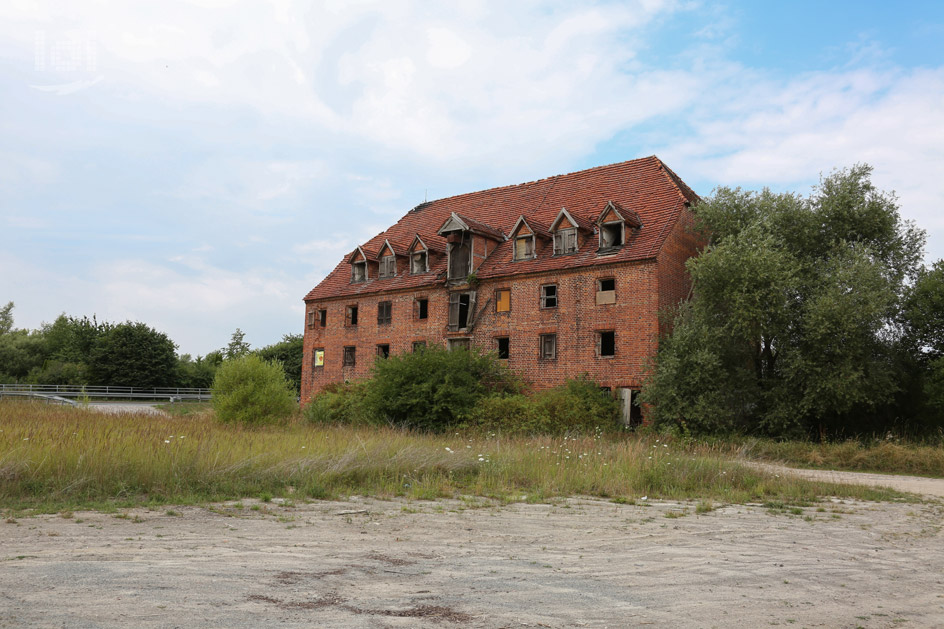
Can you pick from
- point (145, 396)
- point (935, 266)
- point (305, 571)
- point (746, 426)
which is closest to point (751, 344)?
point (746, 426)

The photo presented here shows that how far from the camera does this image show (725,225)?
2755 centimetres

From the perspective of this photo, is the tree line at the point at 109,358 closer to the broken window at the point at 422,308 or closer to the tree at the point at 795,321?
the broken window at the point at 422,308

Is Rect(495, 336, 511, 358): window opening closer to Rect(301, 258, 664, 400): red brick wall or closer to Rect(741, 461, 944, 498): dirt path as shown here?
Rect(301, 258, 664, 400): red brick wall

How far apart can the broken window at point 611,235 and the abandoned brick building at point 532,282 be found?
49 mm

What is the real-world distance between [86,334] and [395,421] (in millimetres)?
59034

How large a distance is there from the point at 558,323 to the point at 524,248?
4.57 meters

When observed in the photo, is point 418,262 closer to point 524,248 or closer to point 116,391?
point 524,248

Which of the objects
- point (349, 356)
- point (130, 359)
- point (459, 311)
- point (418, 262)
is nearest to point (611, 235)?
point (459, 311)

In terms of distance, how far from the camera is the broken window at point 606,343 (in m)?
28.9

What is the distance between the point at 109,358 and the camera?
6431cm

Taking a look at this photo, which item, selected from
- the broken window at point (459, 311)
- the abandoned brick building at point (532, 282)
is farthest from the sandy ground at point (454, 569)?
the broken window at point (459, 311)

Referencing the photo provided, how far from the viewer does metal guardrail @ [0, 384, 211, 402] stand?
176 ft

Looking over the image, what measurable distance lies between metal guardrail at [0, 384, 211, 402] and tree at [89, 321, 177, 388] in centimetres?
190

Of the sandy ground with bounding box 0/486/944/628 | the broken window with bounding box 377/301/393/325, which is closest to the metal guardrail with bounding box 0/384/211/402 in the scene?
the broken window with bounding box 377/301/393/325
